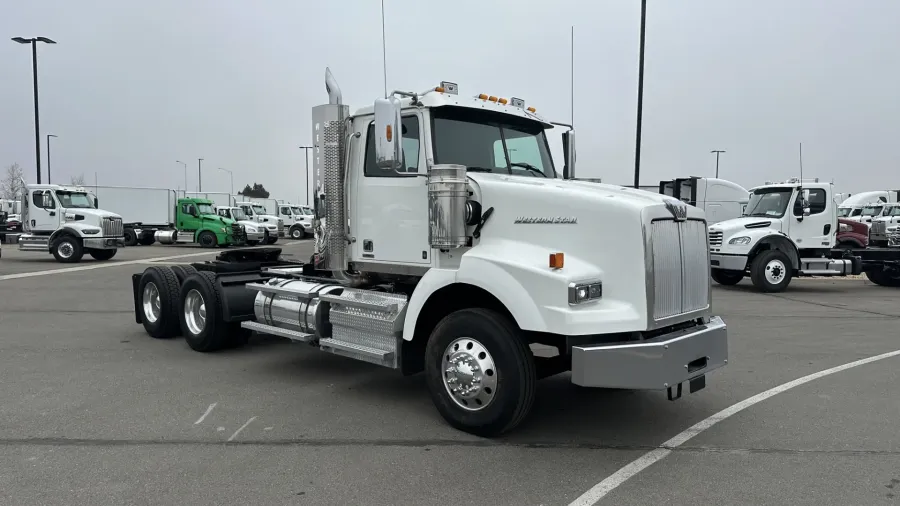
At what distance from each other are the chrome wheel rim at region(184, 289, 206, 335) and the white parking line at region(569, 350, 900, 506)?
5676mm

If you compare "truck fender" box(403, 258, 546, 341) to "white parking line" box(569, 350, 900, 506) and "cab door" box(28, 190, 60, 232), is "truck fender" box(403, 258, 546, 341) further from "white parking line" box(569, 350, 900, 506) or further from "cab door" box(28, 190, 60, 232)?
"cab door" box(28, 190, 60, 232)

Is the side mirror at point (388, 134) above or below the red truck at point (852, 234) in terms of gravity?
above

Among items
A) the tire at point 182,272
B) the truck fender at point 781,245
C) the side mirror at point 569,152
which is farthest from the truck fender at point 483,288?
the truck fender at point 781,245

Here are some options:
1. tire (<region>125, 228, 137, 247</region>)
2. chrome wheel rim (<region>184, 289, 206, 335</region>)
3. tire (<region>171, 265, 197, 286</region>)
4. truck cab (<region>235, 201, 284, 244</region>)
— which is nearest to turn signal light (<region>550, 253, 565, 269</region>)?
chrome wheel rim (<region>184, 289, 206, 335</region>)

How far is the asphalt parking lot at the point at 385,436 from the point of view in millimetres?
4043

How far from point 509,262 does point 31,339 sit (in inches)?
288

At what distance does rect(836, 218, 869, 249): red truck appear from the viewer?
20.2 metres

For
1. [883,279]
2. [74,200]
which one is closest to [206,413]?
[883,279]

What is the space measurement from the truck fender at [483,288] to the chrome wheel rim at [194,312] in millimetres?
3953

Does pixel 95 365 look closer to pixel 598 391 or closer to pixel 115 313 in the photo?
pixel 115 313

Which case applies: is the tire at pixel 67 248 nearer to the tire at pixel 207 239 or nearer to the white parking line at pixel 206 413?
the tire at pixel 207 239

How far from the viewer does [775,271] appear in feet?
49.2

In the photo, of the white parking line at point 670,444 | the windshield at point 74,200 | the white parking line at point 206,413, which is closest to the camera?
the white parking line at point 670,444

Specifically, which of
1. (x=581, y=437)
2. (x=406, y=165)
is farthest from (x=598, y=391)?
(x=406, y=165)
